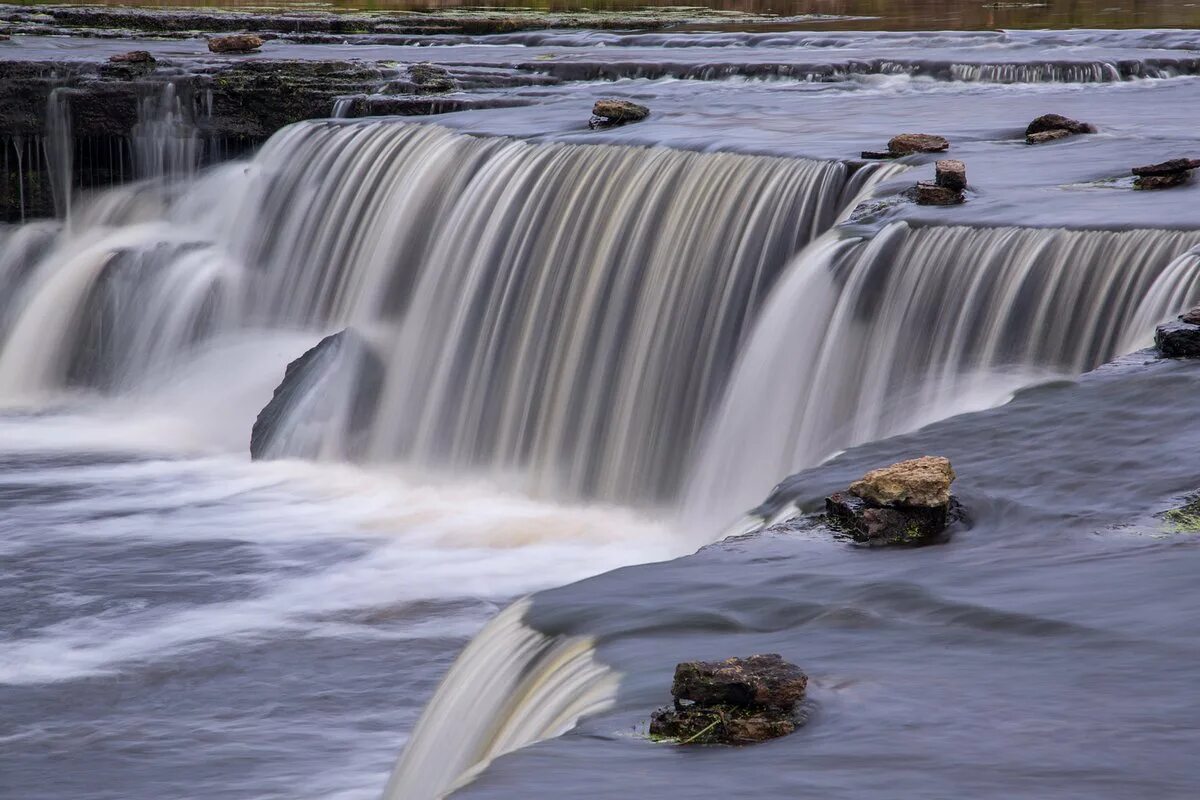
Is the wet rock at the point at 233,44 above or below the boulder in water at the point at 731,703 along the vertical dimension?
above

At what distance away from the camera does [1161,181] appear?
9742 millimetres

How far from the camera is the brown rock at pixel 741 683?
4.11m

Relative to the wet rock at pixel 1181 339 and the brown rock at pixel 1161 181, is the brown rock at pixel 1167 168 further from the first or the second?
the wet rock at pixel 1181 339

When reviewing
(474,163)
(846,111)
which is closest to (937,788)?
(474,163)

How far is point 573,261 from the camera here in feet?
36.8

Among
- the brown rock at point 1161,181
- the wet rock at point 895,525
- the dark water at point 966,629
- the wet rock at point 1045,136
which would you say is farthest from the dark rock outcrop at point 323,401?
the wet rock at point 895,525

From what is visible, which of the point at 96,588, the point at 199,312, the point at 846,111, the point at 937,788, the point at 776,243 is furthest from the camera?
the point at 846,111

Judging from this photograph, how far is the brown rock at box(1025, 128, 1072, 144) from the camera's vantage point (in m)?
12.0

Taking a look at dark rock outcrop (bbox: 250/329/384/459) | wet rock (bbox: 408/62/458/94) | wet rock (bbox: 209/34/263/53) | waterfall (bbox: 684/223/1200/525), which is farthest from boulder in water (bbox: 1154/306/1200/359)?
wet rock (bbox: 209/34/263/53)

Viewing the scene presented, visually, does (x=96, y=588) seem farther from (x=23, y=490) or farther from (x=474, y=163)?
(x=474, y=163)

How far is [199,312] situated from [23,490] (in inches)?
123

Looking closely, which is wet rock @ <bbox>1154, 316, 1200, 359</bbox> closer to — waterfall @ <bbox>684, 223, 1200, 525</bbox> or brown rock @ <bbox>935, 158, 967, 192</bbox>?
waterfall @ <bbox>684, 223, 1200, 525</bbox>

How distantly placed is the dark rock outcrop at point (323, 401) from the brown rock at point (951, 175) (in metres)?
3.98

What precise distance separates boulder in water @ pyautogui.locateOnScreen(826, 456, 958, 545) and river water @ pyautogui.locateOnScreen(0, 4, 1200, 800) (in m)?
0.09
